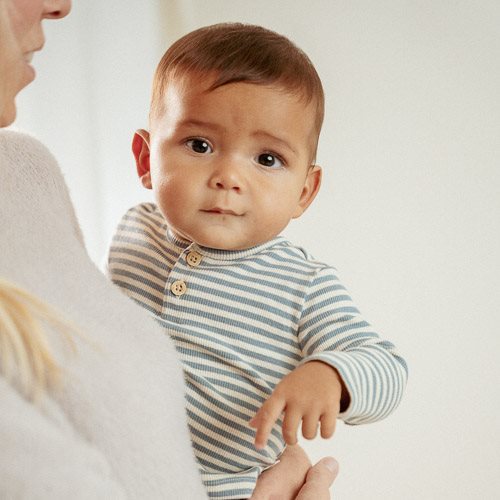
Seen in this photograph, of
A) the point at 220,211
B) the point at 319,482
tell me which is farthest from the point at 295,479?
the point at 220,211

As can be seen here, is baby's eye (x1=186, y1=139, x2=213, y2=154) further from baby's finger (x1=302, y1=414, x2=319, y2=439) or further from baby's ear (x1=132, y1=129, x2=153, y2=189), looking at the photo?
baby's finger (x1=302, y1=414, x2=319, y2=439)

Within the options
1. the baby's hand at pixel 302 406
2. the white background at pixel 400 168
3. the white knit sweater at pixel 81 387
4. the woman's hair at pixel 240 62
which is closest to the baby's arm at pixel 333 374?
the baby's hand at pixel 302 406

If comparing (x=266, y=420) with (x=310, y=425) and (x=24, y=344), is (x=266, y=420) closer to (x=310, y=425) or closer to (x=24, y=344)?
(x=310, y=425)

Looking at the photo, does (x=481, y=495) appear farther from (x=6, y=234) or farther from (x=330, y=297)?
(x=6, y=234)

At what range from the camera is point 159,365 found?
29.5 inches

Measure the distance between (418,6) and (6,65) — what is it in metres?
1.37

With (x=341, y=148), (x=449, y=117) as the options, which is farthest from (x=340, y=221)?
(x=449, y=117)

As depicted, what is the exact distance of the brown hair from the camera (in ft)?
3.19

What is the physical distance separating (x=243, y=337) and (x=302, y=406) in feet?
0.55

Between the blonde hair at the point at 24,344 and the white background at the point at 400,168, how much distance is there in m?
1.33

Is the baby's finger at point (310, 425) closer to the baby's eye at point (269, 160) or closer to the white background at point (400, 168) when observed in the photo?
the baby's eye at point (269, 160)

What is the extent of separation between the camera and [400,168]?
2.04 meters

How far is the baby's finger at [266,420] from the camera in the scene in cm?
79

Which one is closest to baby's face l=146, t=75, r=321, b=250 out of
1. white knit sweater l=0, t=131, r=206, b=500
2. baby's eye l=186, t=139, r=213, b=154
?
baby's eye l=186, t=139, r=213, b=154
